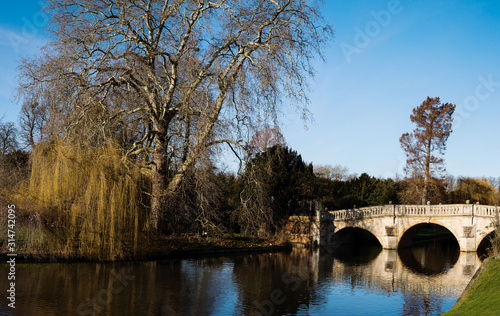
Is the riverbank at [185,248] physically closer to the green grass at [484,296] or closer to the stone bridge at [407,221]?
the stone bridge at [407,221]

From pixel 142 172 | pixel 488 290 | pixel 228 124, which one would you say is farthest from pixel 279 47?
pixel 488 290

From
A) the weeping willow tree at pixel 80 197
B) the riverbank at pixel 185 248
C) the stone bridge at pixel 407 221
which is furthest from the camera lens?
the stone bridge at pixel 407 221

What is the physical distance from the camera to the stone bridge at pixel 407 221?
23859mm

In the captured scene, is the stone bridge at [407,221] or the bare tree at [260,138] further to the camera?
the stone bridge at [407,221]

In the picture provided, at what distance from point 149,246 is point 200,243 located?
4.30 meters

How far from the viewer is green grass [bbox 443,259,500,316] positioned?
7.07 meters

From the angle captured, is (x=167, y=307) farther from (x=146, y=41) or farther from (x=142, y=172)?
(x=146, y=41)

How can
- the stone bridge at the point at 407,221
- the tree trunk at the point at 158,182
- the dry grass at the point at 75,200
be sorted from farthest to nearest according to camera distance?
the stone bridge at the point at 407,221 < the tree trunk at the point at 158,182 < the dry grass at the point at 75,200

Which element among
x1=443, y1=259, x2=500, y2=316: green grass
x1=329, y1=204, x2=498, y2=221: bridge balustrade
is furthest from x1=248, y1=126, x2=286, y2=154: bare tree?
x1=329, y1=204, x2=498, y2=221: bridge balustrade

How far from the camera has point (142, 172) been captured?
15.8 meters

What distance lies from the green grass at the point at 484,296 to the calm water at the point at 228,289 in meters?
1.23

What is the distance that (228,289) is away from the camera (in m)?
12.1

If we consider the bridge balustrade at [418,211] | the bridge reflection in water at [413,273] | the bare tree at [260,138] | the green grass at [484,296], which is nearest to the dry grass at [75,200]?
the bare tree at [260,138]

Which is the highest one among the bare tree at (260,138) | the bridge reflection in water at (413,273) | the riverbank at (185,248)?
the bare tree at (260,138)
